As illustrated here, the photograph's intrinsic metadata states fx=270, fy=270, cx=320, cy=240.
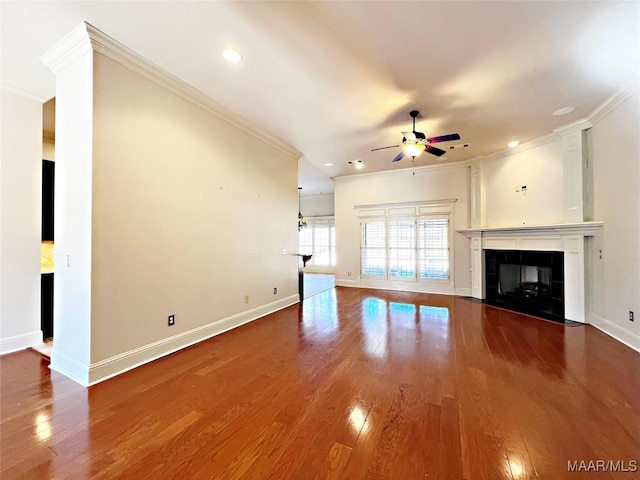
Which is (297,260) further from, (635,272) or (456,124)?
(635,272)

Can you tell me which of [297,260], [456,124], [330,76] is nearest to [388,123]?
[456,124]

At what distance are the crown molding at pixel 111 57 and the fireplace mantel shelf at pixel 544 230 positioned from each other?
18.1ft

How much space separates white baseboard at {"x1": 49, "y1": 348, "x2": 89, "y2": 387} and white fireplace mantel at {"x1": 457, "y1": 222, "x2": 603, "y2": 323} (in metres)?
6.44

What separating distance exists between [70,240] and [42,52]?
1884 mm

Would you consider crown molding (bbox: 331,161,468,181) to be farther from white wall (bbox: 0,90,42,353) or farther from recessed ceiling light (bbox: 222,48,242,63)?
white wall (bbox: 0,90,42,353)

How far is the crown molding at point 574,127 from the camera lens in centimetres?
415

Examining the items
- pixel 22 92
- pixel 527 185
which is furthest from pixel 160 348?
pixel 527 185

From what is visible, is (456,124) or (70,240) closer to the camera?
(70,240)

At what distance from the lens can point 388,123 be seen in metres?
4.26

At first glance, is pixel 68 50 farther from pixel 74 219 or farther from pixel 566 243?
pixel 566 243

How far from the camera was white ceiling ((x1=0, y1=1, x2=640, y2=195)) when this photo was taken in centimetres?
220

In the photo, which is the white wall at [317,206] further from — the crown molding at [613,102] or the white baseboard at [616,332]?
the white baseboard at [616,332]

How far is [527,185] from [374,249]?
3626mm

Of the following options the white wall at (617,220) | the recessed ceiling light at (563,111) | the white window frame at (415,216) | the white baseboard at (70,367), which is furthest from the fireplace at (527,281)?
the white baseboard at (70,367)
